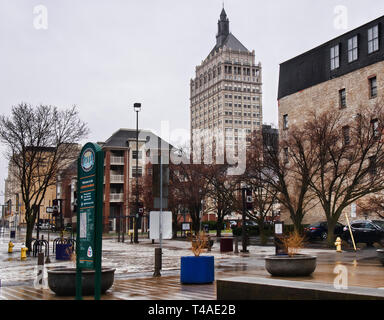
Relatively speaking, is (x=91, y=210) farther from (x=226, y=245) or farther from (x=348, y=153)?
(x=348, y=153)

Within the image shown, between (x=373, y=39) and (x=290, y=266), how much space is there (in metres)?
38.2

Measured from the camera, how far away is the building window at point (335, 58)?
5166cm

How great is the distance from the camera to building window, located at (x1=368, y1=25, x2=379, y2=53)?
154 feet

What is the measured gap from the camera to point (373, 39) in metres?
47.3

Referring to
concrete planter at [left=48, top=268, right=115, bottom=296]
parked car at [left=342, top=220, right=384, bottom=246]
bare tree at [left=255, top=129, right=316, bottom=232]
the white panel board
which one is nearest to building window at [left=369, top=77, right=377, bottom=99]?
bare tree at [left=255, top=129, right=316, bottom=232]

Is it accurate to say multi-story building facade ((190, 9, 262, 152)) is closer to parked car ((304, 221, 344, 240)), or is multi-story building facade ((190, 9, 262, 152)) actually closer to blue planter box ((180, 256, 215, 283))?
parked car ((304, 221, 344, 240))

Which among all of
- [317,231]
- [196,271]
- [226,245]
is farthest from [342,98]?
[196,271]

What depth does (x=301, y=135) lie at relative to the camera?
36.2 metres

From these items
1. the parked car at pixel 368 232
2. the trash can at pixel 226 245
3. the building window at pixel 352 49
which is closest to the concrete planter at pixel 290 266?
the trash can at pixel 226 245

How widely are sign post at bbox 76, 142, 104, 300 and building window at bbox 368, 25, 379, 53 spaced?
43.5 meters

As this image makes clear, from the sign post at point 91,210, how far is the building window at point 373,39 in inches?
1712
